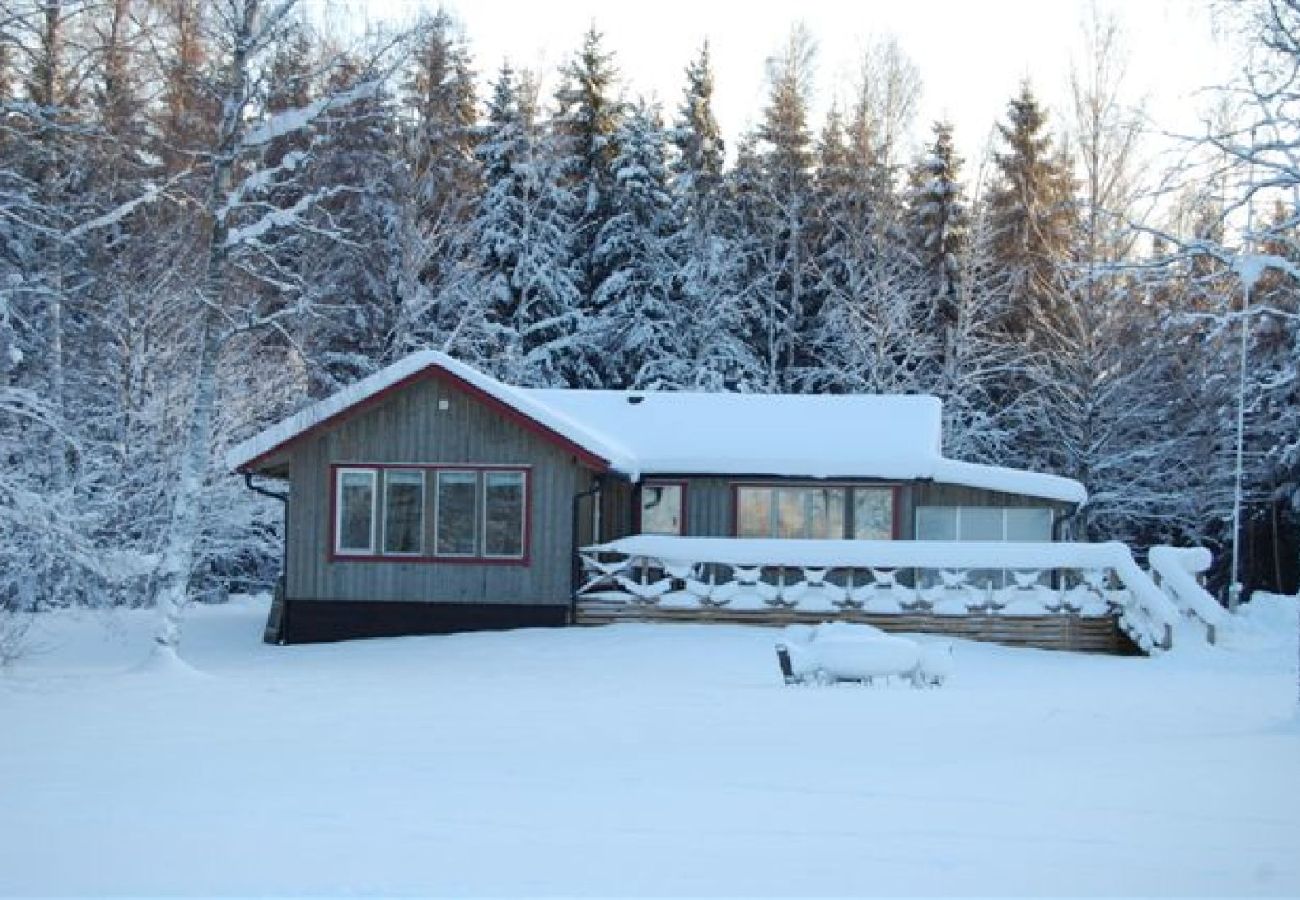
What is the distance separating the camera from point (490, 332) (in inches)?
1299

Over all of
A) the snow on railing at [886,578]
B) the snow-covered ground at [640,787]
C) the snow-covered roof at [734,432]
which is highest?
the snow-covered roof at [734,432]

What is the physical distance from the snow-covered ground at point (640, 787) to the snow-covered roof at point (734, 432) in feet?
20.3

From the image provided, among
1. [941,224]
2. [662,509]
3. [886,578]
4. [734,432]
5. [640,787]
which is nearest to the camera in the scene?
[640,787]

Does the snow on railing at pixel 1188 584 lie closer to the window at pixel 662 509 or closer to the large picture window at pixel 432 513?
the window at pixel 662 509

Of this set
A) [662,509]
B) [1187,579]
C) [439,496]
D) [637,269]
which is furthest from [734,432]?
[637,269]

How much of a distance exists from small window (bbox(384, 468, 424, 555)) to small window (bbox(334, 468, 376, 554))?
223mm

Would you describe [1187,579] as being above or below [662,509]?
below

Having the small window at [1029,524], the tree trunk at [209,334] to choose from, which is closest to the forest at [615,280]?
the tree trunk at [209,334]

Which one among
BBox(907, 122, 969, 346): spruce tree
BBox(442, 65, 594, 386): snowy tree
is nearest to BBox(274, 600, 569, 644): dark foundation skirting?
BBox(442, 65, 594, 386): snowy tree

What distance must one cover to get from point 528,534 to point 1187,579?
30.6ft

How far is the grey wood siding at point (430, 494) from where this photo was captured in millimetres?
20781

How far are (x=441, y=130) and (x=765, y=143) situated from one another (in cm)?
875

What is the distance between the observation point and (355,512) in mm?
21156

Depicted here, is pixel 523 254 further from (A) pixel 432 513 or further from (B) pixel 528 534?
(B) pixel 528 534
